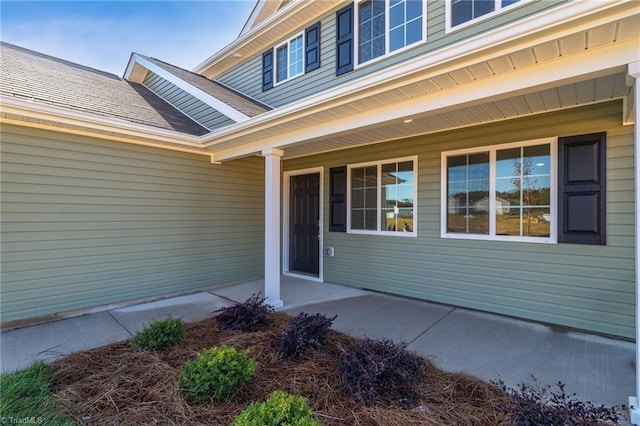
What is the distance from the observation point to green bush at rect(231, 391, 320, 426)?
167 cm

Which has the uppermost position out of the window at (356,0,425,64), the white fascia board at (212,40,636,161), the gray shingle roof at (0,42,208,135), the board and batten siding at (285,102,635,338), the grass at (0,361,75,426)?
the window at (356,0,425,64)

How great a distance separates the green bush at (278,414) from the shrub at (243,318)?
6.08 ft

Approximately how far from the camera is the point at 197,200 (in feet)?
18.2

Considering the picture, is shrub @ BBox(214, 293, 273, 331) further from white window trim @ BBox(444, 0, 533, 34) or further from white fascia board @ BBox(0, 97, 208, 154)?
white window trim @ BBox(444, 0, 533, 34)

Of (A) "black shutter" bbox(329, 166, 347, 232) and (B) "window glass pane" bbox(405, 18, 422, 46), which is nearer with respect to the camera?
(B) "window glass pane" bbox(405, 18, 422, 46)

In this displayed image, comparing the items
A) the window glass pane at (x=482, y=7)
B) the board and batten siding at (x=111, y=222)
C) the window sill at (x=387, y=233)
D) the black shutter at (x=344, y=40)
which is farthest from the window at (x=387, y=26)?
the board and batten siding at (x=111, y=222)

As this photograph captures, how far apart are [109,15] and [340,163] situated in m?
4.72

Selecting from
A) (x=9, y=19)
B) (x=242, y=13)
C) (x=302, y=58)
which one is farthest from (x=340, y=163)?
(x=9, y=19)

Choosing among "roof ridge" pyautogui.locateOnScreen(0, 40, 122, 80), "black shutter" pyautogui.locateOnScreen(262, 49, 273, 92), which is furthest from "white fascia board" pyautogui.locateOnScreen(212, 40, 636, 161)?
"roof ridge" pyautogui.locateOnScreen(0, 40, 122, 80)

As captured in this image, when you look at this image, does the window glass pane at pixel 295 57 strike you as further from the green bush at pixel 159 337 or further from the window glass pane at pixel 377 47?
the green bush at pixel 159 337

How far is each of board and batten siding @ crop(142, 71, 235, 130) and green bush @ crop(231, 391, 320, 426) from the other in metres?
4.70

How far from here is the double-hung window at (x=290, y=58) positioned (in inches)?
243

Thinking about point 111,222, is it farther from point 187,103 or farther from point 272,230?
point 187,103

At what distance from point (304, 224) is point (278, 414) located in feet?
16.7
